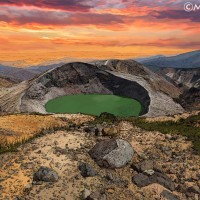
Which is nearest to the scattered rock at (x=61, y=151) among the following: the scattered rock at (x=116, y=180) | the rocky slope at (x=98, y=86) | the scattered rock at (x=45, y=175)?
the scattered rock at (x=45, y=175)

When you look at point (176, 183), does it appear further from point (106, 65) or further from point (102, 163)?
point (106, 65)

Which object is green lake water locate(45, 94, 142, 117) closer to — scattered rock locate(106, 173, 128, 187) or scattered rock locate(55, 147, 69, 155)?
scattered rock locate(55, 147, 69, 155)

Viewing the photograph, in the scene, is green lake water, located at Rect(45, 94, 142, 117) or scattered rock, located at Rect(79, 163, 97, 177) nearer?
scattered rock, located at Rect(79, 163, 97, 177)

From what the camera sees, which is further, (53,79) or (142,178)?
→ (53,79)

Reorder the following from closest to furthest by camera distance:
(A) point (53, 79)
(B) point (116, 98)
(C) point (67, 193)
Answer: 1. (C) point (67, 193)
2. (B) point (116, 98)
3. (A) point (53, 79)

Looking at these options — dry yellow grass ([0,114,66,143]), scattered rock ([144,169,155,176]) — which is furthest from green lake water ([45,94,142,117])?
scattered rock ([144,169,155,176])

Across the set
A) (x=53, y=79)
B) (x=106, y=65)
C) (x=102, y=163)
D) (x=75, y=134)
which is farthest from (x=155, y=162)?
(x=106, y=65)
